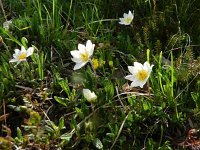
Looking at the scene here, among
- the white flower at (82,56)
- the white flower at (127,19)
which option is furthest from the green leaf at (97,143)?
the white flower at (127,19)

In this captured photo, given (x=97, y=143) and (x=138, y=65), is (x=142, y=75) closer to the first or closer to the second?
(x=138, y=65)

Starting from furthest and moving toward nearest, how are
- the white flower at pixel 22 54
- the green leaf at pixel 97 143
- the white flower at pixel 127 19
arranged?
the white flower at pixel 127 19, the white flower at pixel 22 54, the green leaf at pixel 97 143

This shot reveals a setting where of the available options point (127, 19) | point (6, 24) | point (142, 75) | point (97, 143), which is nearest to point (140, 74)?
point (142, 75)

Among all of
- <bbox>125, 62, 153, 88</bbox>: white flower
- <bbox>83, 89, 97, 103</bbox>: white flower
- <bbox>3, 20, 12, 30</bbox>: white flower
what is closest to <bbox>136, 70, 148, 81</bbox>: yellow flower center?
<bbox>125, 62, 153, 88</bbox>: white flower

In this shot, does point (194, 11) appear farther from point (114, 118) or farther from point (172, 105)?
point (114, 118)

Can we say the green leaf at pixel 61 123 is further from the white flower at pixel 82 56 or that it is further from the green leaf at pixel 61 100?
the white flower at pixel 82 56

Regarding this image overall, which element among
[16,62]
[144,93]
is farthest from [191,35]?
[16,62]

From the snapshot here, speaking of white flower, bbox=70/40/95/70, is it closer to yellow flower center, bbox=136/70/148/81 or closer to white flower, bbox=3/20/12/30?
yellow flower center, bbox=136/70/148/81

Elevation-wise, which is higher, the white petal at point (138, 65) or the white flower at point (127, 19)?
the white flower at point (127, 19)

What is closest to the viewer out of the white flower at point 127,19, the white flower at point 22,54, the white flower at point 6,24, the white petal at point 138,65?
the white petal at point 138,65
